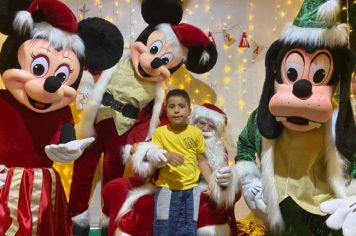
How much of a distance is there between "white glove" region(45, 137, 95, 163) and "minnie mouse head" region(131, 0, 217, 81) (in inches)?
22.5

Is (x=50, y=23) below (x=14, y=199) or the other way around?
the other way around

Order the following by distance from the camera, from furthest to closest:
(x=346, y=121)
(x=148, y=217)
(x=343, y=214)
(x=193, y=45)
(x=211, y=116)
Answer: (x=193, y=45) → (x=211, y=116) → (x=148, y=217) → (x=346, y=121) → (x=343, y=214)

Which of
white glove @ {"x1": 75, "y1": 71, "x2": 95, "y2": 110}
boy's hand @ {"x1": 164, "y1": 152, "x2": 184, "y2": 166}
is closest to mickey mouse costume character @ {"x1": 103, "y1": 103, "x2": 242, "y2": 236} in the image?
boy's hand @ {"x1": 164, "y1": 152, "x2": 184, "y2": 166}

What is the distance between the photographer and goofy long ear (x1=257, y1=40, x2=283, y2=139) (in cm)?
198

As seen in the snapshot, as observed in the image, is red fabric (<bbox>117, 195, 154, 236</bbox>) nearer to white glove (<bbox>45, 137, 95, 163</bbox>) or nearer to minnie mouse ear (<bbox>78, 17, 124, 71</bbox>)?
white glove (<bbox>45, 137, 95, 163</bbox>)

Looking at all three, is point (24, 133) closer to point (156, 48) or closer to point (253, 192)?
point (156, 48)

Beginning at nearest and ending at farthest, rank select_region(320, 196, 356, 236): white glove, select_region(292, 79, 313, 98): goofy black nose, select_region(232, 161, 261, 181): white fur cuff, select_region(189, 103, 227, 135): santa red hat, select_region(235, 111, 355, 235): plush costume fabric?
select_region(320, 196, 356, 236): white glove, select_region(292, 79, 313, 98): goofy black nose, select_region(235, 111, 355, 235): plush costume fabric, select_region(232, 161, 261, 181): white fur cuff, select_region(189, 103, 227, 135): santa red hat

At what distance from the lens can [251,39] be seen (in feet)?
9.39

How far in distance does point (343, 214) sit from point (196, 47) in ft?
4.01

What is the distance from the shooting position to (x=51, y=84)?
1866mm

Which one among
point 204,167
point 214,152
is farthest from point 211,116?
point 204,167

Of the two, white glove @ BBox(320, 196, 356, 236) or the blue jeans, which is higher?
white glove @ BBox(320, 196, 356, 236)

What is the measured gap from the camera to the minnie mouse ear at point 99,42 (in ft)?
7.02

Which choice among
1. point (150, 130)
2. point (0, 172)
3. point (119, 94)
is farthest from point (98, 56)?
point (0, 172)
